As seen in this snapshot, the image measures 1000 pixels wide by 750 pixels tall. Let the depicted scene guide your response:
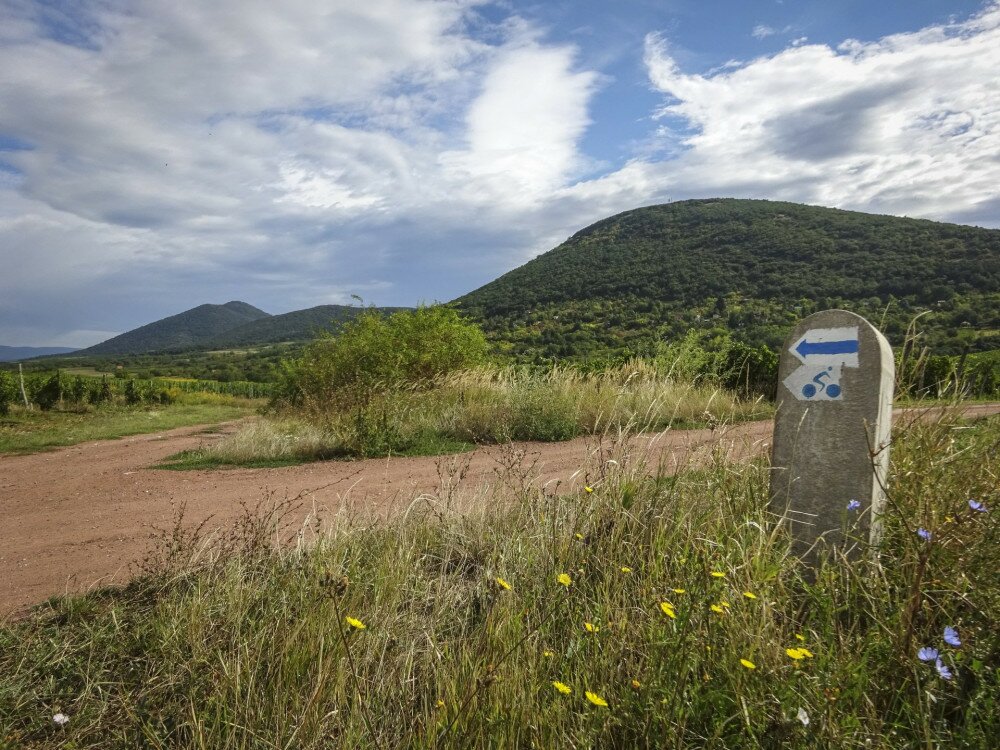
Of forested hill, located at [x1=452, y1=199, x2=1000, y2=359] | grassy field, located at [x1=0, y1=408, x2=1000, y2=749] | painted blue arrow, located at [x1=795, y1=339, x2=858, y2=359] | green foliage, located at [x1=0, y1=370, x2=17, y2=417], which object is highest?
forested hill, located at [x1=452, y1=199, x2=1000, y2=359]

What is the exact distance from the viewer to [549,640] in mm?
2760

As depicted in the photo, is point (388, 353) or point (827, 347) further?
point (388, 353)

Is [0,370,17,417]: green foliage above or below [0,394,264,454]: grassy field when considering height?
above

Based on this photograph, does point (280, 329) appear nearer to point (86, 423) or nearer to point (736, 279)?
point (736, 279)

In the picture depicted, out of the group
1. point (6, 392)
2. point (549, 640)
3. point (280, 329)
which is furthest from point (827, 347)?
point (280, 329)

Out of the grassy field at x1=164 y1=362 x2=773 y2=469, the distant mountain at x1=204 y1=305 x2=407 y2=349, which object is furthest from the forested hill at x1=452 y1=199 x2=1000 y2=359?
the distant mountain at x1=204 y1=305 x2=407 y2=349

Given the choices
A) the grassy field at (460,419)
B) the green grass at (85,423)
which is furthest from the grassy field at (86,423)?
the grassy field at (460,419)

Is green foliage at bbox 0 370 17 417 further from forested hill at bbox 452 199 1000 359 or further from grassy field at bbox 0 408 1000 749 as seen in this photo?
forested hill at bbox 452 199 1000 359

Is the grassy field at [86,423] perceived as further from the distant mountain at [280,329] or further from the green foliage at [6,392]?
the distant mountain at [280,329]

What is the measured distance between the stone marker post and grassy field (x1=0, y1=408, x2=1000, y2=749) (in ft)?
0.77

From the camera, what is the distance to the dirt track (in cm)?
449

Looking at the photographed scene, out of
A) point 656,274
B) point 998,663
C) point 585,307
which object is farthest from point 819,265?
point 998,663

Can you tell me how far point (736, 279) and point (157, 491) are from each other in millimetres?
66374

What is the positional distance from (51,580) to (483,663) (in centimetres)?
374
